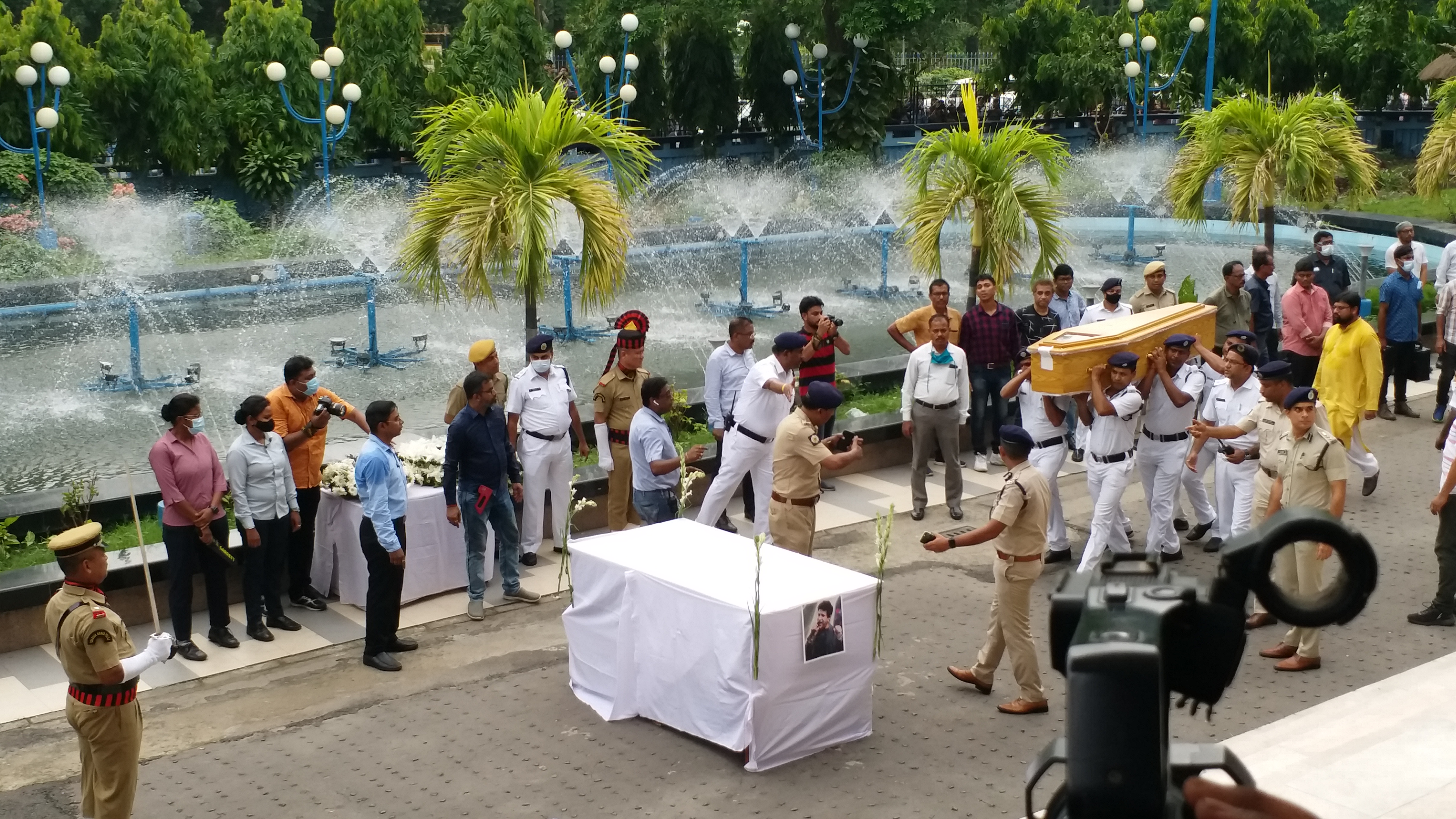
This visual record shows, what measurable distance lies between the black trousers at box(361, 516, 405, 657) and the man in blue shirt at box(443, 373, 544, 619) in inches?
26.1

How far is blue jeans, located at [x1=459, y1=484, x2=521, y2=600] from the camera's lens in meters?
9.57

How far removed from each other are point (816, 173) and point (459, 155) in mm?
24271

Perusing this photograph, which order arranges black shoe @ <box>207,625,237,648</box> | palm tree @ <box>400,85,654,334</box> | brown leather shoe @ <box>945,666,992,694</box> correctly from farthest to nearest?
palm tree @ <box>400,85,654,334</box>
black shoe @ <box>207,625,237,648</box>
brown leather shoe @ <box>945,666,992,694</box>

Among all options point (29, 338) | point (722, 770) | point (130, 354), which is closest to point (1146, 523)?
point (722, 770)

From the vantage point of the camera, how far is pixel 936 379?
11.6 m

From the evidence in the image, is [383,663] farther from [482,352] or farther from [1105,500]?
[1105,500]

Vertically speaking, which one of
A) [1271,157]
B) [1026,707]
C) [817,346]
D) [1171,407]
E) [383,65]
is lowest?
[1026,707]

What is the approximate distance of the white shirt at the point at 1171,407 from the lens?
10273 mm

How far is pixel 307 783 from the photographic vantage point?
739 cm

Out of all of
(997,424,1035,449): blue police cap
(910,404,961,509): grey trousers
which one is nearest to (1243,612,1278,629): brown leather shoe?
(997,424,1035,449): blue police cap

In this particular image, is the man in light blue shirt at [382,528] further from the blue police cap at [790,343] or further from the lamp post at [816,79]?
the lamp post at [816,79]

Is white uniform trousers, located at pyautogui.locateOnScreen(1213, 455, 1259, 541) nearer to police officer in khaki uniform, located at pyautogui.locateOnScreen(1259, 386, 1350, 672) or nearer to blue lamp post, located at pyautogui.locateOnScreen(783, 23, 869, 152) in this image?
police officer in khaki uniform, located at pyautogui.locateOnScreen(1259, 386, 1350, 672)

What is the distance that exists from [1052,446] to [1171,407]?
2.81ft

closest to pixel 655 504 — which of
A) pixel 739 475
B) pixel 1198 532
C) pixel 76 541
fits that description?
pixel 739 475
